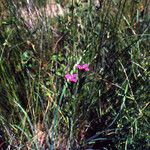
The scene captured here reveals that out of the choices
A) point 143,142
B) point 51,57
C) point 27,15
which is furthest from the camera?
point 27,15

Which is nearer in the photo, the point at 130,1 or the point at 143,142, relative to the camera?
the point at 143,142

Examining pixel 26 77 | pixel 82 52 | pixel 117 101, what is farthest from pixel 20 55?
pixel 117 101

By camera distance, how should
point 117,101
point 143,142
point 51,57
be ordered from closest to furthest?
point 143,142 → point 117,101 → point 51,57

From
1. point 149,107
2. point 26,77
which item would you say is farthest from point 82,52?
point 149,107

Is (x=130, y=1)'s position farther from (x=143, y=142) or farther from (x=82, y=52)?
(x=143, y=142)

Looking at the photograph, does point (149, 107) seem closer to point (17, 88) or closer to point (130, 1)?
point (17, 88)

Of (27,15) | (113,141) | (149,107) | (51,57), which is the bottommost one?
(113,141)

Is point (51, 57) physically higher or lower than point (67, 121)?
higher
